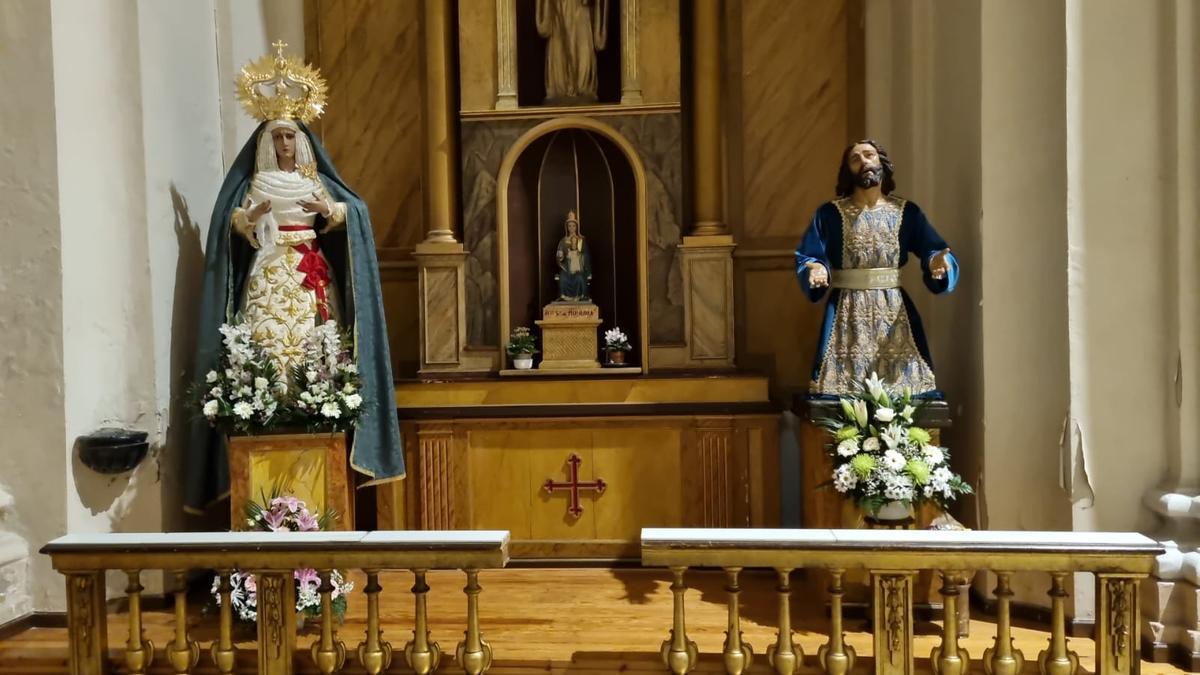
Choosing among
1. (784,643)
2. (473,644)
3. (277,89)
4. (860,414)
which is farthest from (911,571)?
(277,89)

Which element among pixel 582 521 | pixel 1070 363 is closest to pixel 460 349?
pixel 582 521

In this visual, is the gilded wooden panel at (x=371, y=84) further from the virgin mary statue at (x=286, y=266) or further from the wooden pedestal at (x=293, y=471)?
the wooden pedestal at (x=293, y=471)

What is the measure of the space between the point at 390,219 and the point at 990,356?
400 centimetres

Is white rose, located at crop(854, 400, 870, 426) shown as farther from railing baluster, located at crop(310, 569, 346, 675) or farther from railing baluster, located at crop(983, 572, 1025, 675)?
railing baluster, located at crop(310, 569, 346, 675)

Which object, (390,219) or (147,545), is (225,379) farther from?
(390,219)

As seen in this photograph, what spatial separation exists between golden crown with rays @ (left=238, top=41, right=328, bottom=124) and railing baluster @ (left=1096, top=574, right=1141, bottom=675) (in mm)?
4334

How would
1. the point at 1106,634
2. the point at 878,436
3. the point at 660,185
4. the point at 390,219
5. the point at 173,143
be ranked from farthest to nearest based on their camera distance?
the point at 390,219
the point at 660,185
the point at 173,143
the point at 878,436
the point at 1106,634

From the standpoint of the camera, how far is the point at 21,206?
13.3 feet

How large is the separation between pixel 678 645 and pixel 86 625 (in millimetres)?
2347

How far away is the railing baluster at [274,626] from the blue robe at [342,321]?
1134 mm

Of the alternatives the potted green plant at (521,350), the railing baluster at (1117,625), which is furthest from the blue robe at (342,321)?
the railing baluster at (1117,625)

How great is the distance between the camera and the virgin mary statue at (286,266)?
4270mm

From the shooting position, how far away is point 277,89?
4406 millimetres

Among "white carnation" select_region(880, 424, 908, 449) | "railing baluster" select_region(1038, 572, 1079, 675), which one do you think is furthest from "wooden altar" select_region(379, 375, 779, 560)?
"railing baluster" select_region(1038, 572, 1079, 675)
